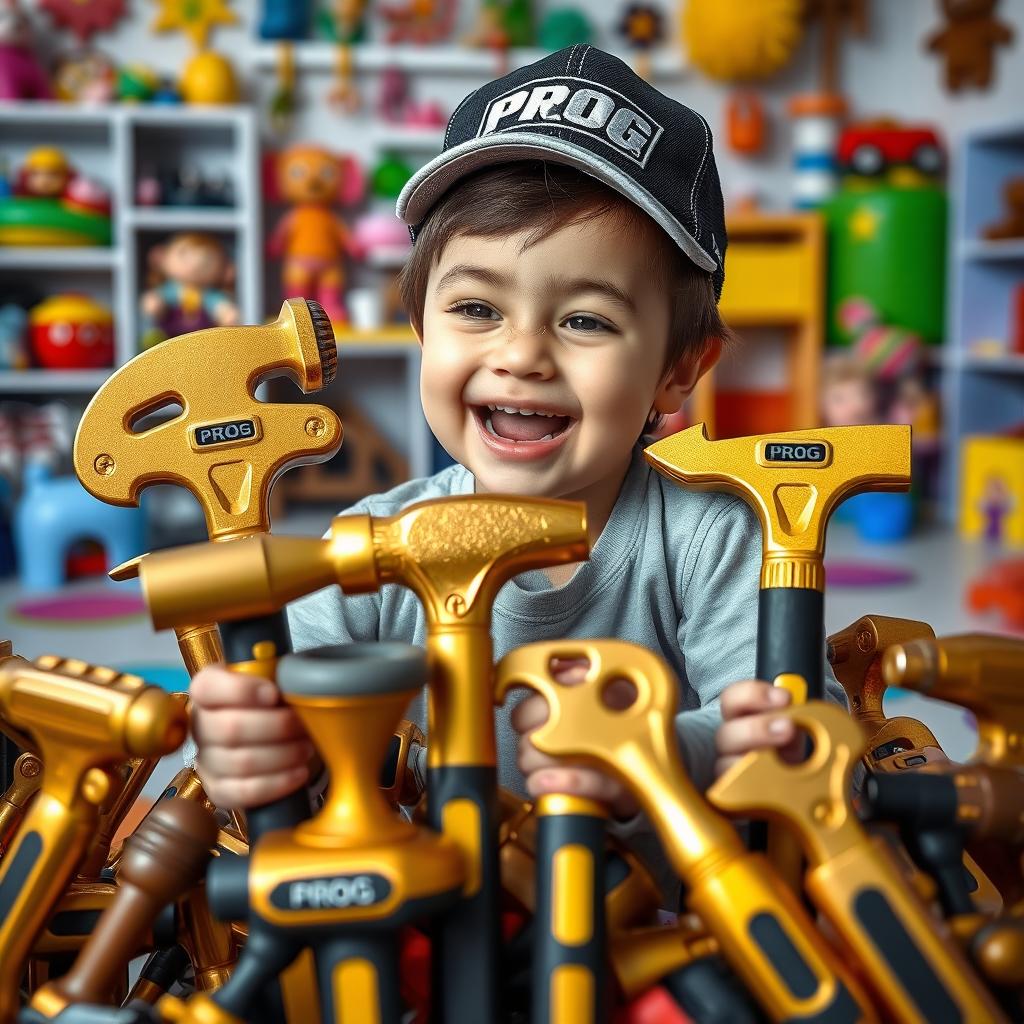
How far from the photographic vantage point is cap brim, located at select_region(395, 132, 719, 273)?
586 mm

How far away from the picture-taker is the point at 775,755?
1.23ft

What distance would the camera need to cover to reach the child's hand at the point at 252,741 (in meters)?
0.39

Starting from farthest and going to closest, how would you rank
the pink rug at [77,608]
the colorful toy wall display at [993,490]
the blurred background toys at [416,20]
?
the blurred background toys at [416,20] < the colorful toy wall display at [993,490] < the pink rug at [77,608]

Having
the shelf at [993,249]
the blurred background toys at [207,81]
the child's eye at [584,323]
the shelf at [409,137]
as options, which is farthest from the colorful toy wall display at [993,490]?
the child's eye at [584,323]

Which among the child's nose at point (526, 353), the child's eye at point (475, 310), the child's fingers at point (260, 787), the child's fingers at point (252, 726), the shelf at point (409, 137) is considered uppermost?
the shelf at point (409, 137)

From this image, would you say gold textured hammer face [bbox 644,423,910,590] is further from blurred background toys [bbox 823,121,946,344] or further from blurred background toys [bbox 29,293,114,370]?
blurred background toys [bbox 823,121,946,344]

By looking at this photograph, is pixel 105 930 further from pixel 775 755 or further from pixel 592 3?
pixel 592 3

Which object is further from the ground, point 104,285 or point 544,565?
point 104,285

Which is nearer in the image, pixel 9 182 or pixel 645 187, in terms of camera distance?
pixel 645 187

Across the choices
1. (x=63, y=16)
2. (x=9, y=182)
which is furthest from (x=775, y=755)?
(x=63, y=16)

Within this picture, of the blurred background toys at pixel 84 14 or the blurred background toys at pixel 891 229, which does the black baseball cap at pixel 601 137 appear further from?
the blurred background toys at pixel 84 14

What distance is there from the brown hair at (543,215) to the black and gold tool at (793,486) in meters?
0.19

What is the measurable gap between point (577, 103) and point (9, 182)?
2.66 m

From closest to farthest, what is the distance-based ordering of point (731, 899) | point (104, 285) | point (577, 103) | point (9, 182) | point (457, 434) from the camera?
1. point (731, 899)
2. point (577, 103)
3. point (457, 434)
4. point (9, 182)
5. point (104, 285)
